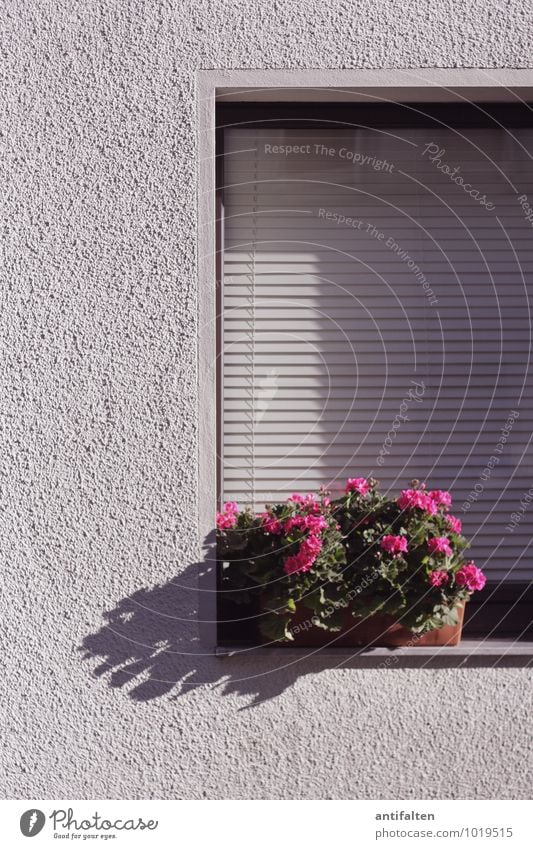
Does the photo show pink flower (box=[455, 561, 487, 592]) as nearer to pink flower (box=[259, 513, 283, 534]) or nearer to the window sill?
the window sill

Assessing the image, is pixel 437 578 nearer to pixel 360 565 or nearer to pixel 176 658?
pixel 360 565

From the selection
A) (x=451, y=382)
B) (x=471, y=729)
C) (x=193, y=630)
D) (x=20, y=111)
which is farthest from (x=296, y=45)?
(x=471, y=729)

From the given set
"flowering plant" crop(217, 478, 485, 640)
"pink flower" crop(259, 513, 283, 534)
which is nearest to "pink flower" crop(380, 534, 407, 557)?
"flowering plant" crop(217, 478, 485, 640)

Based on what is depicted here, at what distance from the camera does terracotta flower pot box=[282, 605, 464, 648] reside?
11.6 feet

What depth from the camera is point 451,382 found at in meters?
4.05

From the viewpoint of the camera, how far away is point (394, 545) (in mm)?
3418

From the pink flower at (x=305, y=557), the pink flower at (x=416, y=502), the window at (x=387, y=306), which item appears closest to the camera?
the pink flower at (x=305, y=557)

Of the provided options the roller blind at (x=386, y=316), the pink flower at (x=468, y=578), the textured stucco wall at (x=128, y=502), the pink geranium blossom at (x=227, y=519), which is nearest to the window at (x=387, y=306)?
the roller blind at (x=386, y=316)

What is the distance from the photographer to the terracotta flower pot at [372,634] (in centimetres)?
353

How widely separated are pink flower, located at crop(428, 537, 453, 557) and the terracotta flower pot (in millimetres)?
255

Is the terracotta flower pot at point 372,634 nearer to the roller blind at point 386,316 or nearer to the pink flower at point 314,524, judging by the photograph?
the pink flower at point 314,524

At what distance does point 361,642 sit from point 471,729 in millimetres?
551

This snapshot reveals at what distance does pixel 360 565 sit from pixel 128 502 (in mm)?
909

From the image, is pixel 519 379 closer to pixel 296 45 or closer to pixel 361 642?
pixel 361 642
